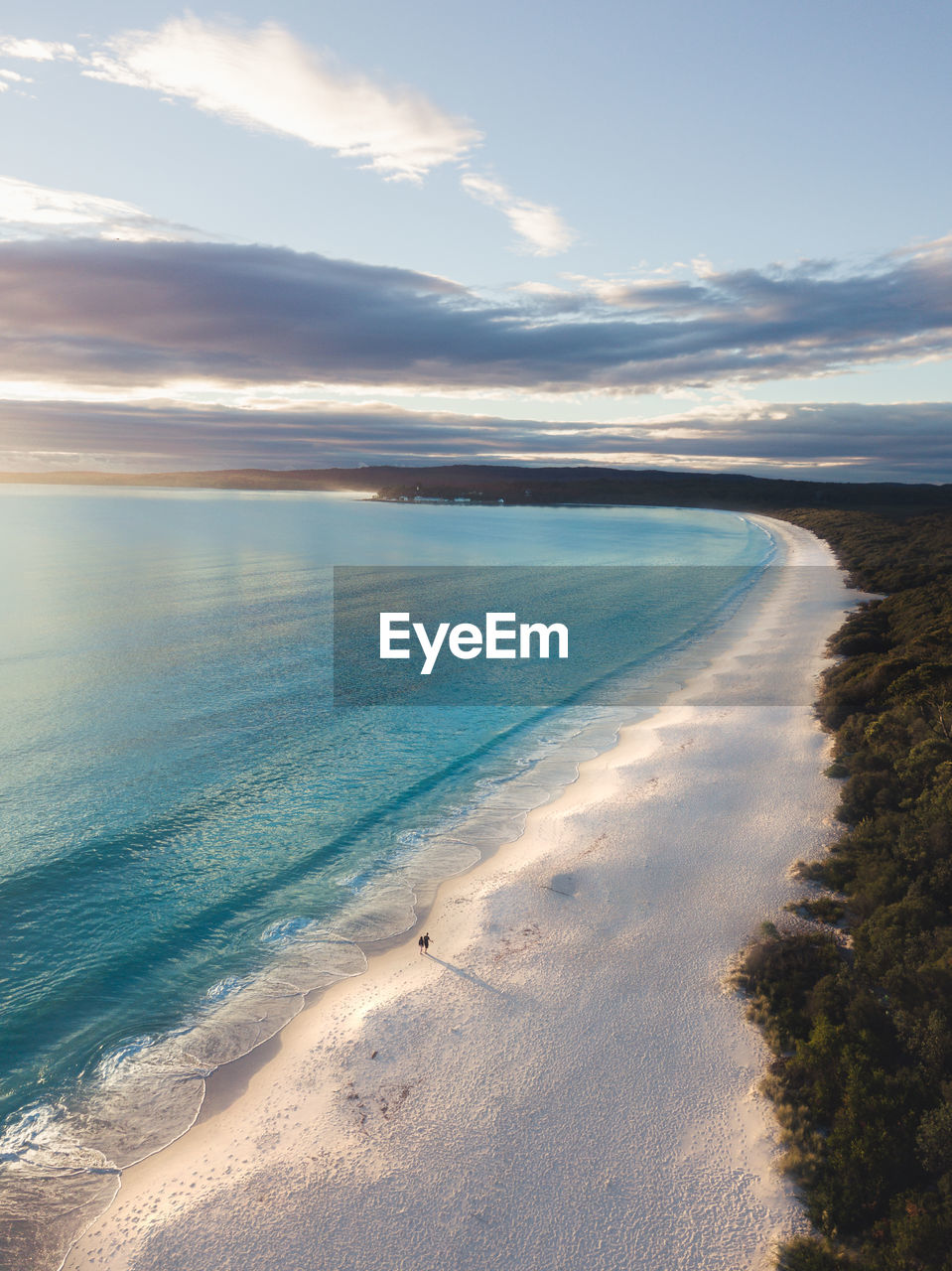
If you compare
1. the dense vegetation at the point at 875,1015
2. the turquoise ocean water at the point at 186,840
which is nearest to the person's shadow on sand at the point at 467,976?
the turquoise ocean water at the point at 186,840

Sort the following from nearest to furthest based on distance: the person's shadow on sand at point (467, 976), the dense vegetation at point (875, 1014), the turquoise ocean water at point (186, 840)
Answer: the dense vegetation at point (875, 1014), the turquoise ocean water at point (186, 840), the person's shadow on sand at point (467, 976)

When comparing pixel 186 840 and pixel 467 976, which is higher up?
pixel 467 976

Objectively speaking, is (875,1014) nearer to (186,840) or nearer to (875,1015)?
(875,1015)

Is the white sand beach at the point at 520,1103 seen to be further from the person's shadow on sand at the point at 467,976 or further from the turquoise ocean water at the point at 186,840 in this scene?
the turquoise ocean water at the point at 186,840

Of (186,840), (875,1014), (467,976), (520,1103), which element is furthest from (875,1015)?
(186,840)

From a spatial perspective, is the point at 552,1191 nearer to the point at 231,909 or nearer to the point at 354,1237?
the point at 354,1237

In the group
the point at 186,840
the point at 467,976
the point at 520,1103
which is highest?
the point at 520,1103

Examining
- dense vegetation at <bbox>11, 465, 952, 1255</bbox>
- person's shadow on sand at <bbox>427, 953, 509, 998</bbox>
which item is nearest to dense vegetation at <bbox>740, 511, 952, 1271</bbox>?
dense vegetation at <bbox>11, 465, 952, 1255</bbox>
